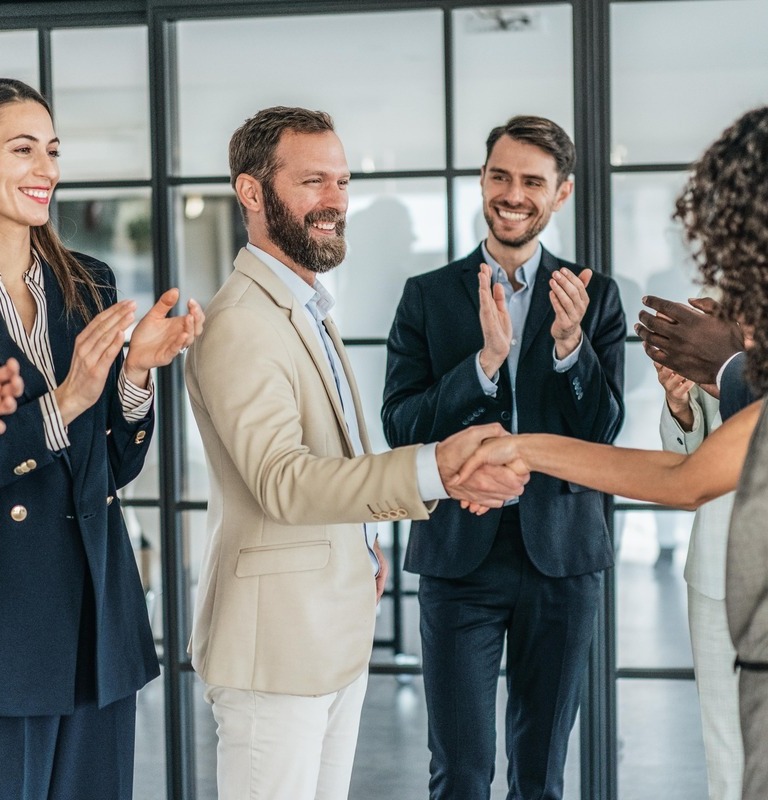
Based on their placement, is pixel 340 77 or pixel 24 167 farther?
pixel 340 77

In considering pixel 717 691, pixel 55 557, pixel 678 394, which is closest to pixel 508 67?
pixel 678 394

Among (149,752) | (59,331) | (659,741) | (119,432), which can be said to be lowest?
(149,752)

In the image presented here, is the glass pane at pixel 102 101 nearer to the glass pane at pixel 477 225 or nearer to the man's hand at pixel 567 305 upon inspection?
the glass pane at pixel 477 225

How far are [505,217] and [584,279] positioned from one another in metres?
0.34

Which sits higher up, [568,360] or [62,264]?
[62,264]

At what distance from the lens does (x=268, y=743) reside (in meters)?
2.12

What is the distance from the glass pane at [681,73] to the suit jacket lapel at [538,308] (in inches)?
20.6

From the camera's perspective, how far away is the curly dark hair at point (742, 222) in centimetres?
164

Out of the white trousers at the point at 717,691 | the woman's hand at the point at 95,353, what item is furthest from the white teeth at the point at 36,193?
the white trousers at the point at 717,691

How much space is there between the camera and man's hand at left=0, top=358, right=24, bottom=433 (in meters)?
2.06

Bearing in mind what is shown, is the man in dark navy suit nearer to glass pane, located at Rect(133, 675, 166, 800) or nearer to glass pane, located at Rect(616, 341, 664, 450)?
glass pane, located at Rect(616, 341, 664, 450)

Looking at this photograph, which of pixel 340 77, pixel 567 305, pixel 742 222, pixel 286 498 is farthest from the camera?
pixel 340 77

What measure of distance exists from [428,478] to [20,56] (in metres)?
2.21

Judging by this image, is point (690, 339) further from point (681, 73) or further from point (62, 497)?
point (62, 497)
